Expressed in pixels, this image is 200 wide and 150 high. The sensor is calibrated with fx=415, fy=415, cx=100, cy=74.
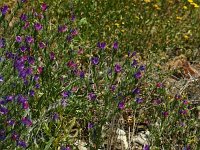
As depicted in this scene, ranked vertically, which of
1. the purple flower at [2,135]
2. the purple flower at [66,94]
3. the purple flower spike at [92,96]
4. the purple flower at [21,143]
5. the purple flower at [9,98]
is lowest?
the purple flower spike at [92,96]

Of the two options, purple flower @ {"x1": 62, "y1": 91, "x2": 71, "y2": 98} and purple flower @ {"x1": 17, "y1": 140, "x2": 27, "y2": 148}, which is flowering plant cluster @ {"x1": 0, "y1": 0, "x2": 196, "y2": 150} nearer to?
purple flower @ {"x1": 62, "y1": 91, "x2": 71, "y2": 98}

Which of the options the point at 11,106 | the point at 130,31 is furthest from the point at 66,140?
the point at 130,31

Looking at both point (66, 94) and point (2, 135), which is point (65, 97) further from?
point (2, 135)

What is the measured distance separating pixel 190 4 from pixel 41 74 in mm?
4073

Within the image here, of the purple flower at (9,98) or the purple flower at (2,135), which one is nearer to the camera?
the purple flower at (2,135)

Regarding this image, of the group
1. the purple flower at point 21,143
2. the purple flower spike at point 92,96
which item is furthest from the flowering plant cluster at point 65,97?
the purple flower at point 21,143

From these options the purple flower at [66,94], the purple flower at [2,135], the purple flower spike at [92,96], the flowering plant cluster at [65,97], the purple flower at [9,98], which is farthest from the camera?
the purple flower spike at [92,96]

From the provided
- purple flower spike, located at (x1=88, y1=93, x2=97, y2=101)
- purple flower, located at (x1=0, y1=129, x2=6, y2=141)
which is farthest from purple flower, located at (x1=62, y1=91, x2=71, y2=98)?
purple flower, located at (x1=0, y1=129, x2=6, y2=141)

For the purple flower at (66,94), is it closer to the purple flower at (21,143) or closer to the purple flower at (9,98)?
the purple flower at (9,98)

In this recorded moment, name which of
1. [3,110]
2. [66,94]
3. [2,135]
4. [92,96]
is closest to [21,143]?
[2,135]

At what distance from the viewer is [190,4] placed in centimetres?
676

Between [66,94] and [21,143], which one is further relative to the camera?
[66,94]

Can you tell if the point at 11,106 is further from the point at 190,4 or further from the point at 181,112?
the point at 190,4

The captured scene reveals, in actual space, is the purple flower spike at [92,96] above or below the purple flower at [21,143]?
below
